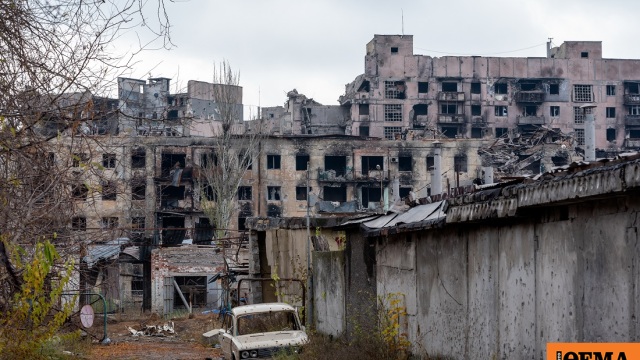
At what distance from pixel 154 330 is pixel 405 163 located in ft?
122

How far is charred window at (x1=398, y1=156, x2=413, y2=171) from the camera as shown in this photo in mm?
68031

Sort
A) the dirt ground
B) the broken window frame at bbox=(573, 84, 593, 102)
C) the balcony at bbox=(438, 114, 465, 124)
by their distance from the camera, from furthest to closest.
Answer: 1. the broken window frame at bbox=(573, 84, 593, 102)
2. the balcony at bbox=(438, 114, 465, 124)
3. the dirt ground

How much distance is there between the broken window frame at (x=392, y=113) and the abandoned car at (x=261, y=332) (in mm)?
61602

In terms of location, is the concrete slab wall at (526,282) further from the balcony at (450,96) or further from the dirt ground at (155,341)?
the balcony at (450,96)

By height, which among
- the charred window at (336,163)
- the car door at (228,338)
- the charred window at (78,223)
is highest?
the charred window at (336,163)

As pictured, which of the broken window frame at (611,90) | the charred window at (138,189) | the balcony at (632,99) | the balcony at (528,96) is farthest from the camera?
the broken window frame at (611,90)

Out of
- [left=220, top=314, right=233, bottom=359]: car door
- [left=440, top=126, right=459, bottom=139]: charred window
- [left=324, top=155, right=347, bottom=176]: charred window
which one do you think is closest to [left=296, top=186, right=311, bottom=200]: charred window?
[left=324, top=155, right=347, bottom=176]: charred window

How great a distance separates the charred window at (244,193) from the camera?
2648 inches

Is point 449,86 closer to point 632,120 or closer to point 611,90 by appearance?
point 611,90

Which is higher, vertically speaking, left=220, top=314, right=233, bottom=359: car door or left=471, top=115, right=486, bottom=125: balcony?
left=471, top=115, right=486, bottom=125: balcony

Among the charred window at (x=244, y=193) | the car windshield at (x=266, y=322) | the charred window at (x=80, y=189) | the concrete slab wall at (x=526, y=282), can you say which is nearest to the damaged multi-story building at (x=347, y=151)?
the charred window at (x=244, y=193)

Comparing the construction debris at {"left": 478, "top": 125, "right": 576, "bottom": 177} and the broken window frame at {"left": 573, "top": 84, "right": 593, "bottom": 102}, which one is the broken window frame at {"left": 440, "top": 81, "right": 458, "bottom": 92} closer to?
the broken window frame at {"left": 573, "top": 84, "right": 593, "bottom": 102}

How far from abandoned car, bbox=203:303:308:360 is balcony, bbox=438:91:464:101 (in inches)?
2477

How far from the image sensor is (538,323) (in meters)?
10.3
